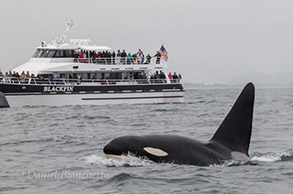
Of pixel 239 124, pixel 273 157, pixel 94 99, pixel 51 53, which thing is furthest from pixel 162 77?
pixel 239 124

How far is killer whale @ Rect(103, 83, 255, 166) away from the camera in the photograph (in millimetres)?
11328

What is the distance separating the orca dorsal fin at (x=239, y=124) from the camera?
11.9 meters

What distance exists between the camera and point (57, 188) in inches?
385

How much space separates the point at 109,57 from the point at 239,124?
31.8 meters

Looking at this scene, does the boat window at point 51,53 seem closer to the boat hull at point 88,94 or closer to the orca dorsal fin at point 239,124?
the boat hull at point 88,94

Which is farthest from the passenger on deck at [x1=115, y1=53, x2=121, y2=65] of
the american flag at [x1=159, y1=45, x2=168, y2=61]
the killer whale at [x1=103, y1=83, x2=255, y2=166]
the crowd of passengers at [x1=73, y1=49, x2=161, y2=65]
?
the killer whale at [x1=103, y1=83, x2=255, y2=166]

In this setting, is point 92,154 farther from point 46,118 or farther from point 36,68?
point 36,68

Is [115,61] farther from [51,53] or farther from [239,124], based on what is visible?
[239,124]

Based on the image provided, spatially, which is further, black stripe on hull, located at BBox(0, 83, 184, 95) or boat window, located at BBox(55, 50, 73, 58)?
boat window, located at BBox(55, 50, 73, 58)

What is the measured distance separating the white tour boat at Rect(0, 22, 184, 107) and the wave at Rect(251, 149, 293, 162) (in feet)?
88.8

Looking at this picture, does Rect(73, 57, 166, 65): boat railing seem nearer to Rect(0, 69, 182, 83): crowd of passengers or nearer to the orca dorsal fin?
Rect(0, 69, 182, 83): crowd of passengers

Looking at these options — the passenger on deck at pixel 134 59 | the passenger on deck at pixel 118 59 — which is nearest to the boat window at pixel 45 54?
the passenger on deck at pixel 118 59

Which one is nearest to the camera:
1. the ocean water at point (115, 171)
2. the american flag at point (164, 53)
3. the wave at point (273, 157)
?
the ocean water at point (115, 171)

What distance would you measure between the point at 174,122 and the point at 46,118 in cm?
696
